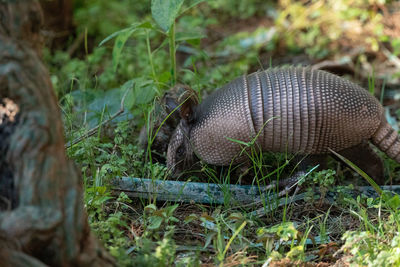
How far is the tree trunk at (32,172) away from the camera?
2.21 meters

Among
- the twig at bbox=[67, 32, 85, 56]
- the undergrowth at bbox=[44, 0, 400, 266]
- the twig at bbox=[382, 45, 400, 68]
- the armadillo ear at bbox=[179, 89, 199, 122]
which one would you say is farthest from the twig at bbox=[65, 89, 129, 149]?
the twig at bbox=[382, 45, 400, 68]

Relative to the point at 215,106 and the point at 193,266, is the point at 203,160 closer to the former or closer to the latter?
the point at 215,106

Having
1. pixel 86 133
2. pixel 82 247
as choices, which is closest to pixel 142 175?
pixel 86 133

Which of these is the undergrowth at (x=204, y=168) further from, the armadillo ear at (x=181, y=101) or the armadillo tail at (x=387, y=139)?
the armadillo tail at (x=387, y=139)

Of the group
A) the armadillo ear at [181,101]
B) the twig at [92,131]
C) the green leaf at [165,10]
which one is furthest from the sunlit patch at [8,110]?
the green leaf at [165,10]

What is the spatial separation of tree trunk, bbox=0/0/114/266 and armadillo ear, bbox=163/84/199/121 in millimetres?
1951

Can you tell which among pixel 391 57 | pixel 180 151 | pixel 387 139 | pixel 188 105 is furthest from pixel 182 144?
pixel 391 57

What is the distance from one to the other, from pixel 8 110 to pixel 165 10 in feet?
Result: 6.97

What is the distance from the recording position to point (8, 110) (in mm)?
2334

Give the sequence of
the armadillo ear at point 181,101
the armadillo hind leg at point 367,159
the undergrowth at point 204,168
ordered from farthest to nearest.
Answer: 1. the armadillo hind leg at point 367,159
2. the armadillo ear at point 181,101
3. the undergrowth at point 204,168

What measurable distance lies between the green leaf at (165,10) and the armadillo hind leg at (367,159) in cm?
192

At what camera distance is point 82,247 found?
229 cm

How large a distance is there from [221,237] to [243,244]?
0.16 metres

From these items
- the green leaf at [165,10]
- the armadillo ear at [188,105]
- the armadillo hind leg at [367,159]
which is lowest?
the armadillo hind leg at [367,159]
